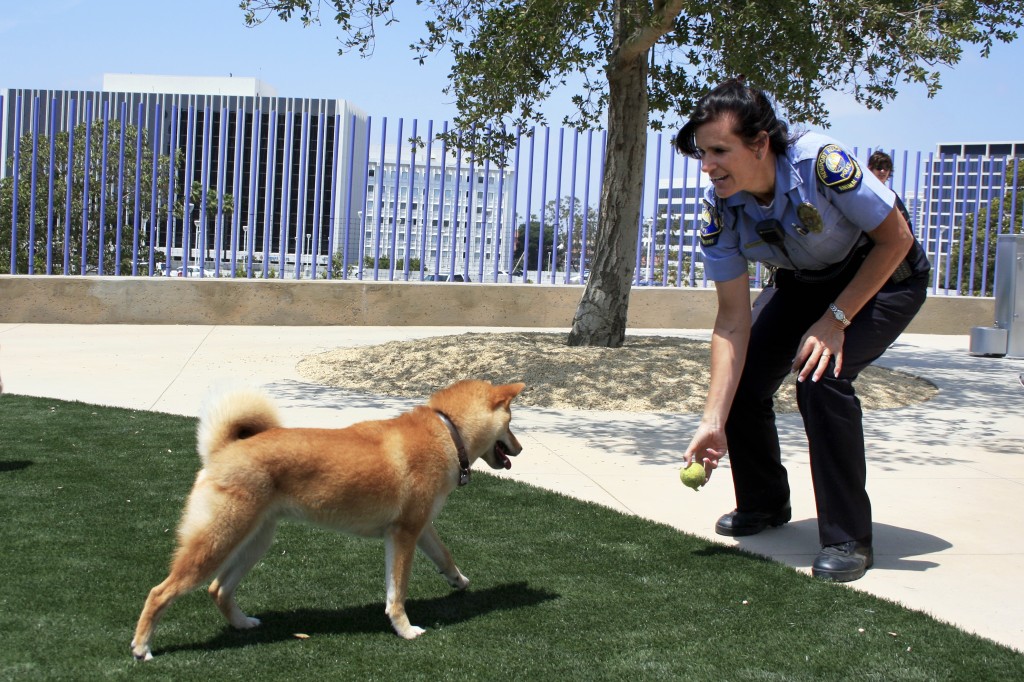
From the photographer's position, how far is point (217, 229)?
14.1m

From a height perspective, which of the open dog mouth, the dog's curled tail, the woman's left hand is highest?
the woman's left hand

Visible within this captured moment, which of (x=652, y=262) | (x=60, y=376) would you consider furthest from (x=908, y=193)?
(x=60, y=376)

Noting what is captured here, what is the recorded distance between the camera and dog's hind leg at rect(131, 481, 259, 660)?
3.05m

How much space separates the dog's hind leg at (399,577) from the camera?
335 cm

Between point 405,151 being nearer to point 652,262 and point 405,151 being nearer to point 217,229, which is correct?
point 217,229

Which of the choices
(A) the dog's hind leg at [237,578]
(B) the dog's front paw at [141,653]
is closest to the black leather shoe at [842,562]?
(A) the dog's hind leg at [237,578]

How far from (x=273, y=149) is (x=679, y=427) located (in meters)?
8.53

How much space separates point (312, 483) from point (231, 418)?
0.34m

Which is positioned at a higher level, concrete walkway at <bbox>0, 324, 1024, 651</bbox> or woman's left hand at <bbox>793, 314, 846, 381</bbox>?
woman's left hand at <bbox>793, 314, 846, 381</bbox>

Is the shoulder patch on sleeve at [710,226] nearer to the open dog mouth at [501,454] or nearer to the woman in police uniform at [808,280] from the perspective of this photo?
the woman in police uniform at [808,280]

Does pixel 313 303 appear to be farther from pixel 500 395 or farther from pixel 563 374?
pixel 500 395

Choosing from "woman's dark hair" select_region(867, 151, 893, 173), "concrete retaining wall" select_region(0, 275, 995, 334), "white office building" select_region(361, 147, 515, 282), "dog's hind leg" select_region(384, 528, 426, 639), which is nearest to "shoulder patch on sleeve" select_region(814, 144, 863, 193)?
"dog's hind leg" select_region(384, 528, 426, 639)

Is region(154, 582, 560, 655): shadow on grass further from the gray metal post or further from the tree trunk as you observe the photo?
the gray metal post

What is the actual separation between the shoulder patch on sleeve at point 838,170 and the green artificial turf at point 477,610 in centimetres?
159
